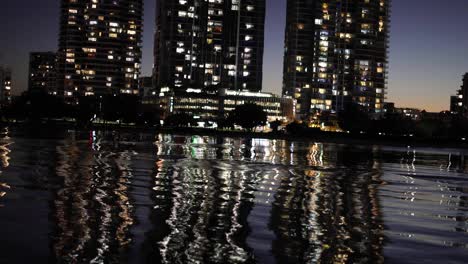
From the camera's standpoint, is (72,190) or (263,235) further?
(72,190)

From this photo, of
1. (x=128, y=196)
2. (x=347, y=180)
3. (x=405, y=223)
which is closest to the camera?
(x=405, y=223)

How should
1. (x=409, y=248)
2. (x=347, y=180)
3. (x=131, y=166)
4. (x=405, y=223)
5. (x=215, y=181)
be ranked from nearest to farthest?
(x=409, y=248)
(x=405, y=223)
(x=215, y=181)
(x=347, y=180)
(x=131, y=166)

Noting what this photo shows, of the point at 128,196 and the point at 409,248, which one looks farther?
the point at 128,196

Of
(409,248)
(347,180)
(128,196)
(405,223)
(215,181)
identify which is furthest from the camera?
(347,180)

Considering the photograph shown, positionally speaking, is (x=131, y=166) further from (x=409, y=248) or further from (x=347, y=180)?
(x=409, y=248)

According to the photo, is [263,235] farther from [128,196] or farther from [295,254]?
[128,196]

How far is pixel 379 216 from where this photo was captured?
20469 millimetres

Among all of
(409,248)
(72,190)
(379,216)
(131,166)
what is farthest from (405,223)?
(131,166)

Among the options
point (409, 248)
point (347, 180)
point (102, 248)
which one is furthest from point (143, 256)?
point (347, 180)

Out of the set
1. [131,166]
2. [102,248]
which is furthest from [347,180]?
[102,248]

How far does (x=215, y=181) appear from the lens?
29.8m

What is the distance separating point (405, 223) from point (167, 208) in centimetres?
694

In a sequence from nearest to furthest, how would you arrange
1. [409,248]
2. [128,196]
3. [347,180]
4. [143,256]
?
[143,256] → [409,248] → [128,196] → [347,180]

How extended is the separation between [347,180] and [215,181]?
8147 millimetres
